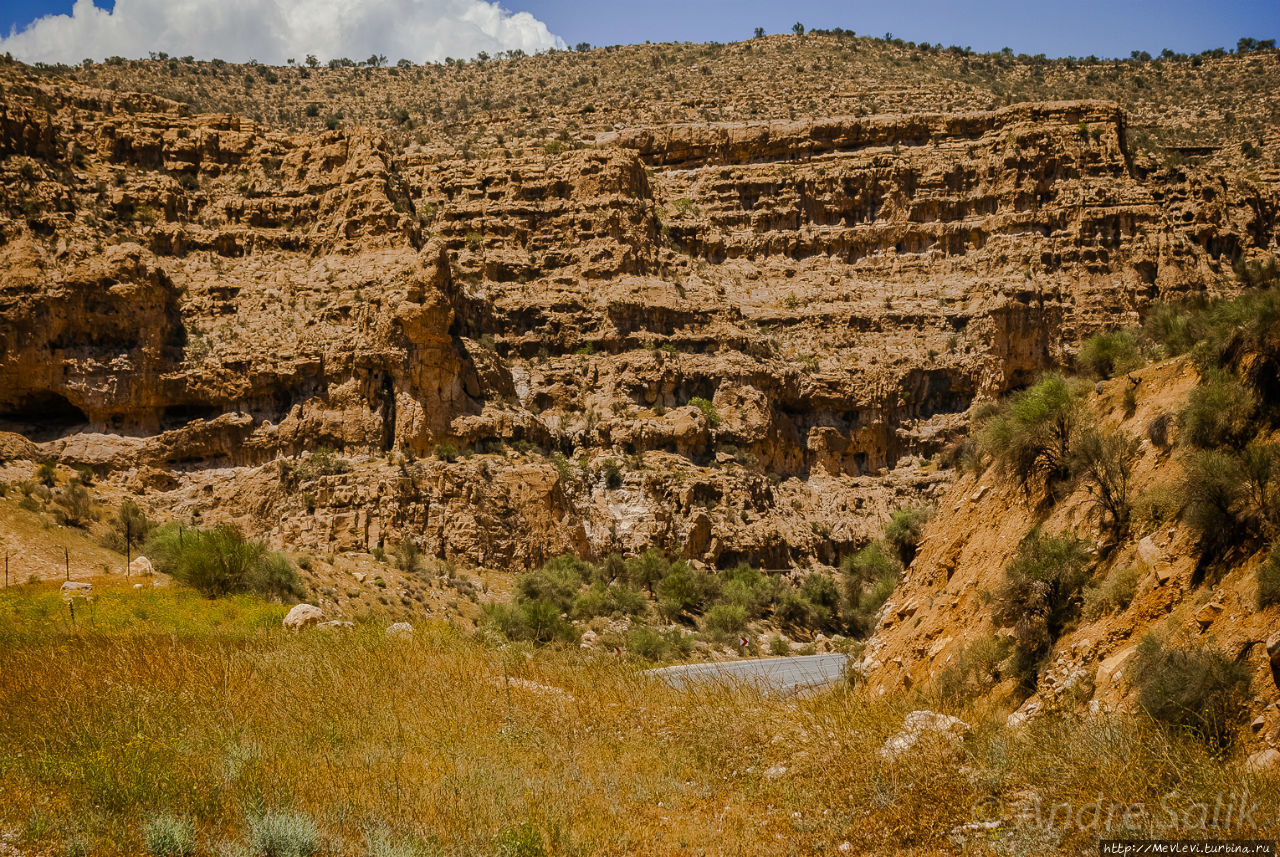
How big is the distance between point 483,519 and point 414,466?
3.08 m

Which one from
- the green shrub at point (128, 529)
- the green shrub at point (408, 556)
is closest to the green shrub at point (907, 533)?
the green shrub at point (408, 556)

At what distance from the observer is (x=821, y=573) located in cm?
4244

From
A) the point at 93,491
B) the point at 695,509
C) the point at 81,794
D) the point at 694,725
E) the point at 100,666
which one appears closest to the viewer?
the point at 81,794

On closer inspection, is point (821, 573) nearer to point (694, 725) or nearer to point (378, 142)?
point (378, 142)

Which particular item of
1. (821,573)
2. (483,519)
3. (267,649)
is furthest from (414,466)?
(267,649)

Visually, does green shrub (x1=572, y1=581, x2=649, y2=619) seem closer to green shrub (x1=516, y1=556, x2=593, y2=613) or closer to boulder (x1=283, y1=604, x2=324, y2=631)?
green shrub (x1=516, y1=556, x2=593, y2=613)

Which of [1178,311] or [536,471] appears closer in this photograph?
[1178,311]

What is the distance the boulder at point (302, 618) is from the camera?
18.4 metres

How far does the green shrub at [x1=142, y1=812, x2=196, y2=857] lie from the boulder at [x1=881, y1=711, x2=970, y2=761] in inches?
208

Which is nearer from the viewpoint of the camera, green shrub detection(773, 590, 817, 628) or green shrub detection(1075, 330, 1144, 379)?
green shrub detection(1075, 330, 1144, 379)

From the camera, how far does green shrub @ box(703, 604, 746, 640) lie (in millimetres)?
34219

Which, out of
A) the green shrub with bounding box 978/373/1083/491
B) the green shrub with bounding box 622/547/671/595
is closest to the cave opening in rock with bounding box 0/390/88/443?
the green shrub with bounding box 622/547/671/595

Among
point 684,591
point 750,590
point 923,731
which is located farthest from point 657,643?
point 923,731

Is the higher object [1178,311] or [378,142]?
[378,142]
